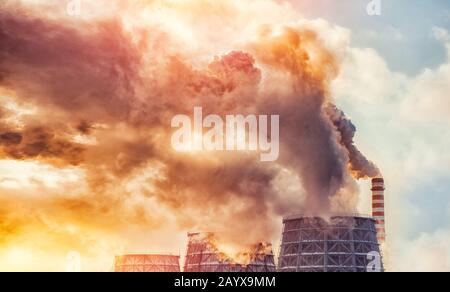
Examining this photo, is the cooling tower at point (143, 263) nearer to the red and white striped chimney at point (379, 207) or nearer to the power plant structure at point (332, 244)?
the power plant structure at point (332, 244)

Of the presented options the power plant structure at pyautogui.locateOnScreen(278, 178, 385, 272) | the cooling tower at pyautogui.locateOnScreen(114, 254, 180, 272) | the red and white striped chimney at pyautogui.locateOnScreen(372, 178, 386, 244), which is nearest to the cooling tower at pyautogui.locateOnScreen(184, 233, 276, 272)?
the cooling tower at pyautogui.locateOnScreen(114, 254, 180, 272)

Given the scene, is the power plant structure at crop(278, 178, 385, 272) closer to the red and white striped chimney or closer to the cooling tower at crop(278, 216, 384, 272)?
the cooling tower at crop(278, 216, 384, 272)

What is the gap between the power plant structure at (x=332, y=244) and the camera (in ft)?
337

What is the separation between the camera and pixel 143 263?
130750 millimetres

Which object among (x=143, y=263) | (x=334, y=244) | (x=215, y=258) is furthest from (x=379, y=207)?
(x=143, y=263)

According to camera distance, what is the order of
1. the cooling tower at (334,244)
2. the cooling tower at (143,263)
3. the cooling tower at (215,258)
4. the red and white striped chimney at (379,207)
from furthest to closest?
the cooling tower at (143,263)
the red and white striped chimney at (379,207)
the cooling tower at (215,258)
the cooling tower at (334,244)

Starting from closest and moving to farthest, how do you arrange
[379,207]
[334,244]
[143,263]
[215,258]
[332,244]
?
[334,244] → [332,244] → [379,207] → [143,263] → [215,258]

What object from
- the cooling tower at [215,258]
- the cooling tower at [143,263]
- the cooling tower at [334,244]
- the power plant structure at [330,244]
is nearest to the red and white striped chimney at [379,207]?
the power plant structure at [330,244]

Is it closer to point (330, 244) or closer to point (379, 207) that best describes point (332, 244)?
point (330, 244)

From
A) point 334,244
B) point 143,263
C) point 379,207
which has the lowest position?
point 334,244

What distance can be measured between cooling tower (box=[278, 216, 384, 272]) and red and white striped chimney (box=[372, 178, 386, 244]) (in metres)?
22.4

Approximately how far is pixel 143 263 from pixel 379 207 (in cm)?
4594

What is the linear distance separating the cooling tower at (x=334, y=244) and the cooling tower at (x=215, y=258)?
372 inches
